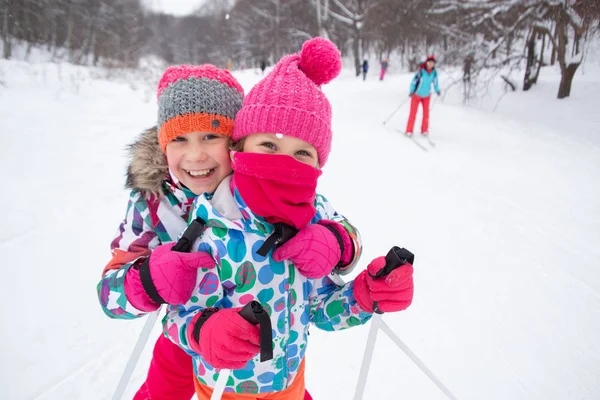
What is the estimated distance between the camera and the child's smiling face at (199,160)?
4.18 feet

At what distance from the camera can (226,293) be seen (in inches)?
44.5

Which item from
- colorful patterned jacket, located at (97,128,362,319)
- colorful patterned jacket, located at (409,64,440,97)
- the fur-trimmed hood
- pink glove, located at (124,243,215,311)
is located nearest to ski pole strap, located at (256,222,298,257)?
pink glove, located at (124,243,215,311)

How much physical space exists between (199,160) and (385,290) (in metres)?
0.89

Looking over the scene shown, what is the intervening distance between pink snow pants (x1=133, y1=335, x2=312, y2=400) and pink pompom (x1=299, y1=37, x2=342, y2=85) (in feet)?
4.74

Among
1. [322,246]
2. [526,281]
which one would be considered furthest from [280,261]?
[526,281]

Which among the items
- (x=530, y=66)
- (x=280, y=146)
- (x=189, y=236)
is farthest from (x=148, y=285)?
(x=530, y=66)

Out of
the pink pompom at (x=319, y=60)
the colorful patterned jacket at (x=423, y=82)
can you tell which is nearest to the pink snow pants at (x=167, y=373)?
the pink pompom at (x=319, y=60)

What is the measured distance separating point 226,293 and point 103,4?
28.3 m

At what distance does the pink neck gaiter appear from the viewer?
3.51ft

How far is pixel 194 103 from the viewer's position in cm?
132

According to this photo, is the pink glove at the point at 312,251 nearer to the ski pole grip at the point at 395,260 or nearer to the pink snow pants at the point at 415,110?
the ski pole grip at the point at 395,260

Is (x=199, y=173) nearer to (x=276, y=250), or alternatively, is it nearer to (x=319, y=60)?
(x=276, y=250)

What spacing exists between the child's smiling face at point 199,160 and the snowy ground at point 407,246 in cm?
144

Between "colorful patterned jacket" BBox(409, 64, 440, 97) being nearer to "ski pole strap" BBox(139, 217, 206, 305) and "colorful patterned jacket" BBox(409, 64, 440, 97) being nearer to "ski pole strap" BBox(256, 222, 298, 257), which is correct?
"ski pole strap" BBox(256, 222, 298, 257)
